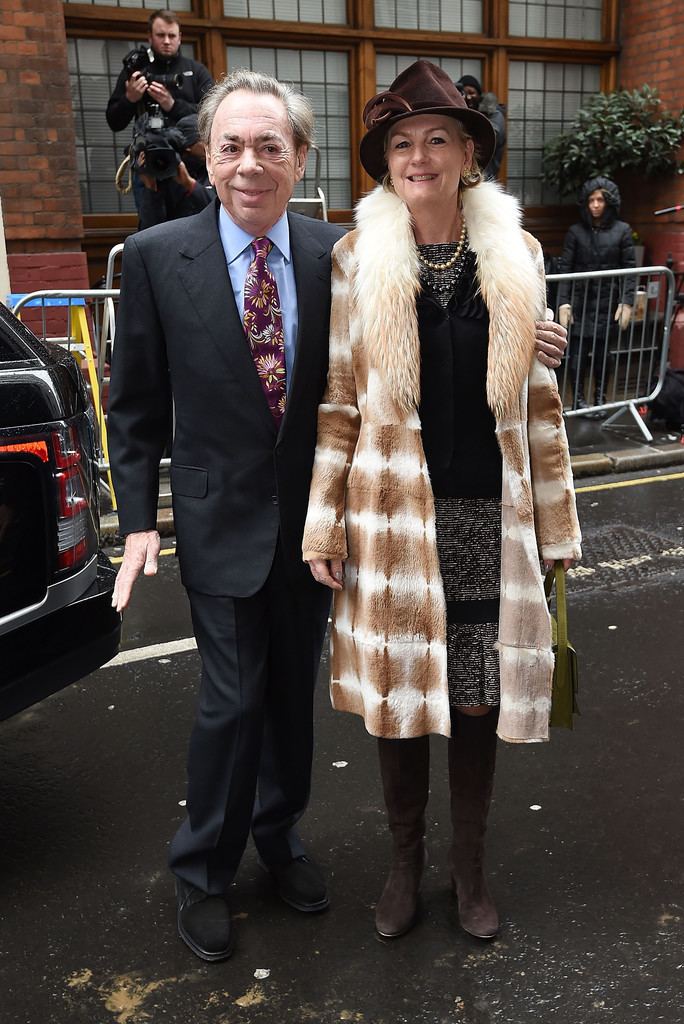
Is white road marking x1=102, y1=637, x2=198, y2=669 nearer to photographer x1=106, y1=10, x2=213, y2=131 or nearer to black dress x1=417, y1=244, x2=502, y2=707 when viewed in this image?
black dress x1=417, y1=244, x2=502, y2=707

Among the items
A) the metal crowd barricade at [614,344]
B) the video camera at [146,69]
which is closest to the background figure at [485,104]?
the metal crowd barricade at [614,344]

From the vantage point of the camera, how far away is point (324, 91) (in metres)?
10.8

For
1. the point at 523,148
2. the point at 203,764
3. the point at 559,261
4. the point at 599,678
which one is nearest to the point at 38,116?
the point at 559,261

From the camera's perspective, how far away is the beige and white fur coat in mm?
2557

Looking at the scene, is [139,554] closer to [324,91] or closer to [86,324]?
[86,324]

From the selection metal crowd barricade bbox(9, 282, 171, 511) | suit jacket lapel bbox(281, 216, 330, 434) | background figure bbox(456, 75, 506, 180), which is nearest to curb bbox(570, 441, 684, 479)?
background figure bbox(456, 75, 506, 180)

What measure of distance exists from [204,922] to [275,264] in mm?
1704

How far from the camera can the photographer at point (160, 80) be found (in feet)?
25.8

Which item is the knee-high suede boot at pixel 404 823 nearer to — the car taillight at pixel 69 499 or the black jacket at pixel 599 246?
the car taillight at pixel 69 499

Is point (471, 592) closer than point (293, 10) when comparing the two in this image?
Yes

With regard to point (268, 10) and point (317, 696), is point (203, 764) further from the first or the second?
point (268, 10)

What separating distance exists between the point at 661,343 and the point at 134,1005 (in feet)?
25.8

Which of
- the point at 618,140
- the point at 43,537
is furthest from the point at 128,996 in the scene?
the point at 618,140

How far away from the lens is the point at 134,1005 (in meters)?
2.64
